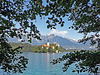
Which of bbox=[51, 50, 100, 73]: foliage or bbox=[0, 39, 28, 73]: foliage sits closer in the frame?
bbox=[0, 39, 28, 73]: foliage

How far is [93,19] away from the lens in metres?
5.97

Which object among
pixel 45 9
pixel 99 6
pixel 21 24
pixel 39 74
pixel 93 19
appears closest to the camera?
pixel 45 9

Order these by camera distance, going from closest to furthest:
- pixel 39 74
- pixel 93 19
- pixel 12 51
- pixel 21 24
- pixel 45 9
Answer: pixel 45 9, pixel 21 24, pixel 12 51, pixel 93 19, pixel 39 74

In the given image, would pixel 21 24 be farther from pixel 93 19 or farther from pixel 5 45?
pixel 93 19

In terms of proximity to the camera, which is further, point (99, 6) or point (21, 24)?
point (99, 6)

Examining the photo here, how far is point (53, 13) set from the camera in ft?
13.0

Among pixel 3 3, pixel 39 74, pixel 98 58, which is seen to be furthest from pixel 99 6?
pixel 39 74

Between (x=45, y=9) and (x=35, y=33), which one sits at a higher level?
(x=45, y=9)

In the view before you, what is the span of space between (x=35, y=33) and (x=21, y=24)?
1.84ft

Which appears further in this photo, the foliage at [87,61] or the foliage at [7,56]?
the foliage at [87,61]

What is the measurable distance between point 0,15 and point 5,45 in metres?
0.92

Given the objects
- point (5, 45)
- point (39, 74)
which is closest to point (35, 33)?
point (5, 45)

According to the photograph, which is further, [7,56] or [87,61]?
[87,61]

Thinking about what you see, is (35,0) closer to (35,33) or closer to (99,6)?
(35,33)
